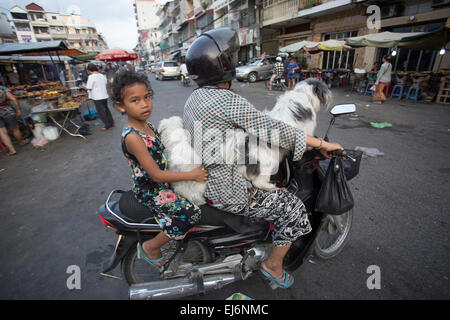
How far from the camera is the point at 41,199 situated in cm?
360

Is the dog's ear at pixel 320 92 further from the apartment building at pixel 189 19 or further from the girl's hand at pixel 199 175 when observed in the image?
the apartment building at pixel 189 19

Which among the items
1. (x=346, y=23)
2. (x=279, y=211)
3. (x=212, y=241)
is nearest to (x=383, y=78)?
(x=346, y=23)

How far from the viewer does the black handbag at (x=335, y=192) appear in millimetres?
1627

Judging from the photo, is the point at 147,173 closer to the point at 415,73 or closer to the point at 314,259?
the point at 314,259

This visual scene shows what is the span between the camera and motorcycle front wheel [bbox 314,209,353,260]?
220 centimetres

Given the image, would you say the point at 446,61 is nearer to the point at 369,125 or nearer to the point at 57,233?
the point at 369,125

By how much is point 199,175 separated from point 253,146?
0.39 m

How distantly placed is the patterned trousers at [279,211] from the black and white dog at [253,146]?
0.08m

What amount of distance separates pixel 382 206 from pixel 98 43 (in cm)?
8861

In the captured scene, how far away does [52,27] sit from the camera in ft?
182

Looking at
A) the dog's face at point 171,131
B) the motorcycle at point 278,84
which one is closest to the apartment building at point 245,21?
the motorcycle at point 278,84

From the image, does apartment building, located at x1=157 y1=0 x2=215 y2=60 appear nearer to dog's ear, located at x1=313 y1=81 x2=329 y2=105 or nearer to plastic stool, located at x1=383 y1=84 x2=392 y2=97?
plastic stool, located at x1=383 y1=84 x2=392 y2=97

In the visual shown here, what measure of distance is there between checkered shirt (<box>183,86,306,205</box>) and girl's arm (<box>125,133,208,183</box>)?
0.48ft

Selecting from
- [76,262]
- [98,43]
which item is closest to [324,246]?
[76,262]
